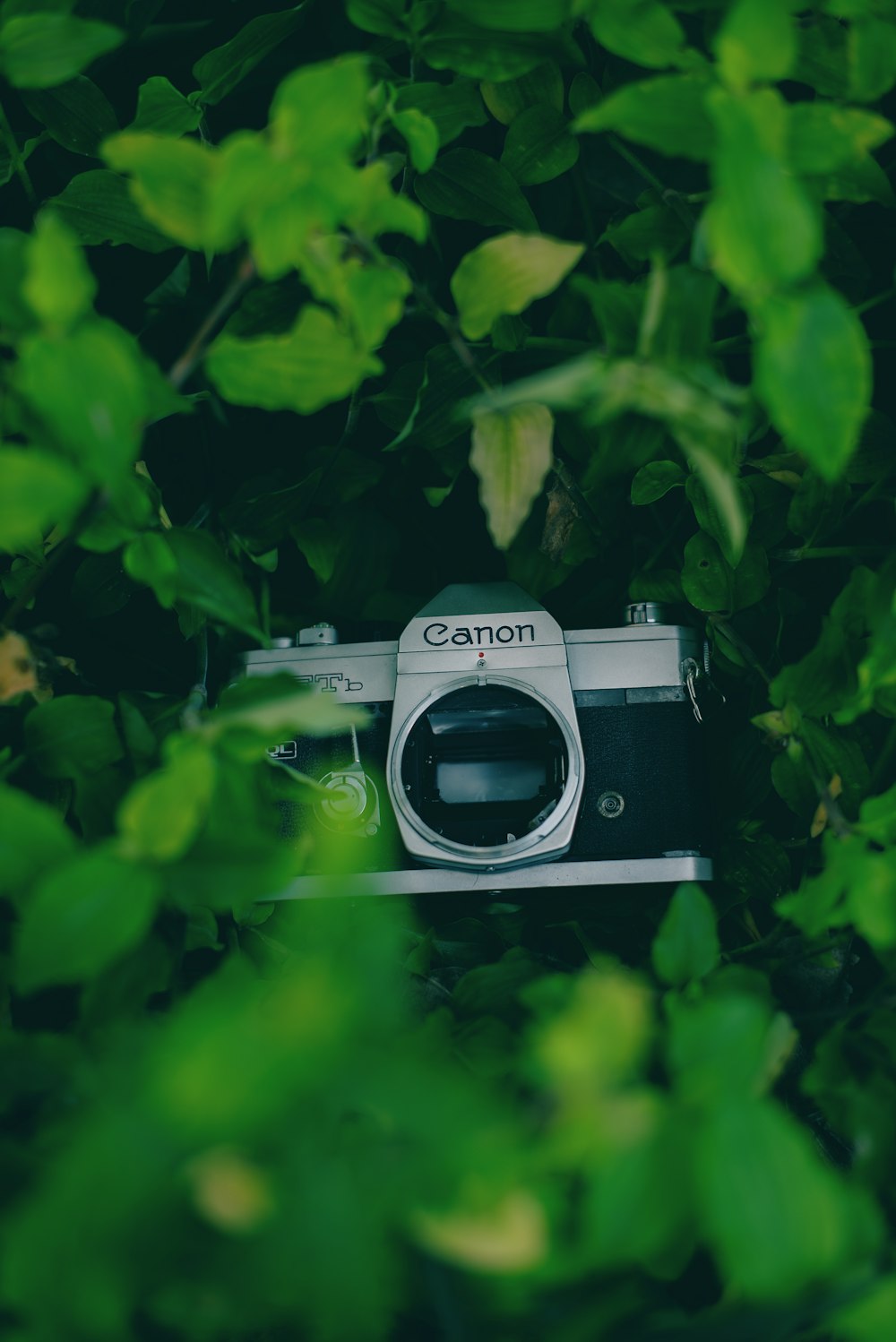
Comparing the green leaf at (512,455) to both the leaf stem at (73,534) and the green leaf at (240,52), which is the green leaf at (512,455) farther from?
the green leaf at (240,52)

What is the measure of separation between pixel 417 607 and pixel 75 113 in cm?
36

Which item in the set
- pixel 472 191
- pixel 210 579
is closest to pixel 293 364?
pixel 210 579

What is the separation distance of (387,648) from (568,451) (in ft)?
0.56

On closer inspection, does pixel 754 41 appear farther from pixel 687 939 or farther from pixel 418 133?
pixel 687 939

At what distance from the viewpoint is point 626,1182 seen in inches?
8.8

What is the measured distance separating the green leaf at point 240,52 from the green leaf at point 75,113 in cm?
6

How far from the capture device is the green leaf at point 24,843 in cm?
28

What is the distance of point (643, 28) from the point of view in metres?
0.36

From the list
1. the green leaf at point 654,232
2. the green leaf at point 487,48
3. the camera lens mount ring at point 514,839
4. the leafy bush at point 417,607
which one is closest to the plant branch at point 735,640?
the leafy bush at point 417,607

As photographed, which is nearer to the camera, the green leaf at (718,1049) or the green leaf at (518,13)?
the green leaf at (718,1049)

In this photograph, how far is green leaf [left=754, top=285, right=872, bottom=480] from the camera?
0.29 metres

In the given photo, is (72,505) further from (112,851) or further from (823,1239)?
(823,1239)

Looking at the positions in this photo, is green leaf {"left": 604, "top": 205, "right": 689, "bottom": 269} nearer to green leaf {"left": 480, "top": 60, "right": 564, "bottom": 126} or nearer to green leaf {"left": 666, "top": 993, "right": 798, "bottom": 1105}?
green leaf {"left": 480, "top": 60, "right": 564, "bottom": 126}

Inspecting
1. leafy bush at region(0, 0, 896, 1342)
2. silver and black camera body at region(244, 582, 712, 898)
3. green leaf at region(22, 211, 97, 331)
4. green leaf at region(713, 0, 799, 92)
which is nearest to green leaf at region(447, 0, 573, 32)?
leafy bush at region(0, 0, 896, 1342)
